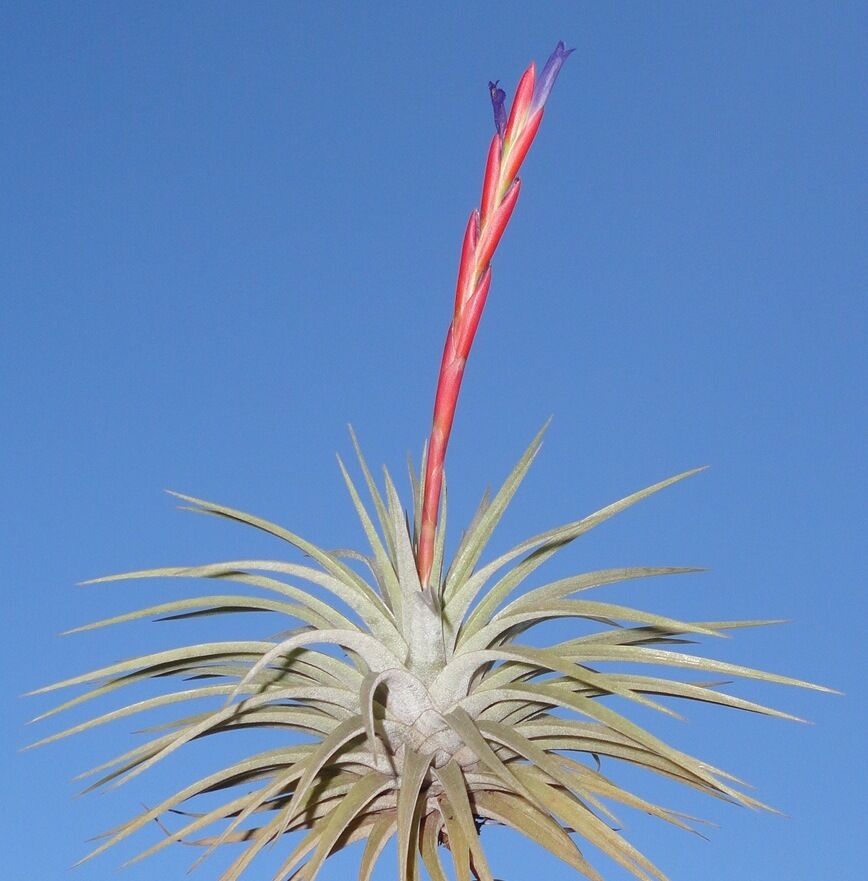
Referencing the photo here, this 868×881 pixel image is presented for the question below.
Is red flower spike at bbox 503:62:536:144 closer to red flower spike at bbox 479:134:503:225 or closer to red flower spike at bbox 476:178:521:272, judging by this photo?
red flower spike at bbox 479:134:503:225

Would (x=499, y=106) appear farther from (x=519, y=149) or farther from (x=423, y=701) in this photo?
(x=423, y=701)

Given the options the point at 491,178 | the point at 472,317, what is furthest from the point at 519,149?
the point at 472,317

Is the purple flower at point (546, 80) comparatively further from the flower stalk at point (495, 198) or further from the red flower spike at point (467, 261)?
the red flower spike at point (467, 261)

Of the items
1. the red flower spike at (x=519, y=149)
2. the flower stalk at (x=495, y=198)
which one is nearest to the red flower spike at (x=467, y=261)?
the flower stalk at (x=495, y=198)

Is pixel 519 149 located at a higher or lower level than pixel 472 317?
A: higher

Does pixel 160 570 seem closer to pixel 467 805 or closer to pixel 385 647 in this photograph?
pixel 385 647

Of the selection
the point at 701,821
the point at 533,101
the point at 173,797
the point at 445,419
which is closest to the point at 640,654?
the point at 701,821

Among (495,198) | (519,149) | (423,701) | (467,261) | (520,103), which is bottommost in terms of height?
(423,701)

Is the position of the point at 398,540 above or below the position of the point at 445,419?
below
